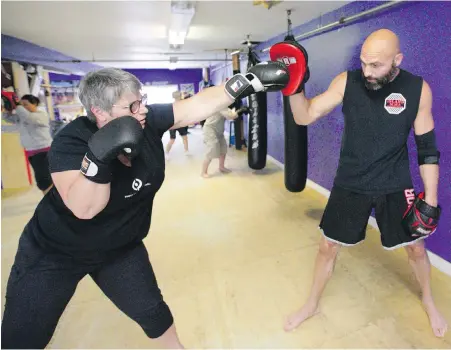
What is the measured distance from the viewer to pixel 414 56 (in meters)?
2.21

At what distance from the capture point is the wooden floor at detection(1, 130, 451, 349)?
5.33 ft

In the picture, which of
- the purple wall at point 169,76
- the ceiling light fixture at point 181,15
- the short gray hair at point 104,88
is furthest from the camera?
the purple wall at point 169,76

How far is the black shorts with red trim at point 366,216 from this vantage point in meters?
1.50

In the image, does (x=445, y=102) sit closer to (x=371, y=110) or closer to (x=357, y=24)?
(x=371, y=110)

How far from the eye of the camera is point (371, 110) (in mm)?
1468

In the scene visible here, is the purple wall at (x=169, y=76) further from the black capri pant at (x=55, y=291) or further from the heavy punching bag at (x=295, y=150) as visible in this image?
the black capri pant at (x=55, y=291)

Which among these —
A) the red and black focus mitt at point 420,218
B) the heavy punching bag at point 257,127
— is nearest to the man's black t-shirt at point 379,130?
the red and black focus mitt at point 420,218

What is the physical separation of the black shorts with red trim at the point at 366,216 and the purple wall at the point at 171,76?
36.5 ft

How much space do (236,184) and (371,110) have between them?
2.78 m

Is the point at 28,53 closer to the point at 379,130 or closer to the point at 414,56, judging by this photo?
the point at 414,56

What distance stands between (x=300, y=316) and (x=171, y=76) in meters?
11.3

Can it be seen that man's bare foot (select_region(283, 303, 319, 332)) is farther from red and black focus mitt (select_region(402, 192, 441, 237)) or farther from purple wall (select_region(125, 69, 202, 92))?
purple wall (select_region(125, 69, 202, 92))

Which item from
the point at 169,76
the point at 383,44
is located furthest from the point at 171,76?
the point at 383,44

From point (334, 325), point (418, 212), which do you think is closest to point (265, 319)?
point (334, 325)
